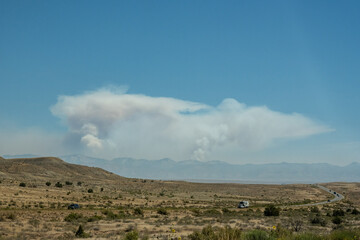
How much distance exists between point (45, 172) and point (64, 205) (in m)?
64.6

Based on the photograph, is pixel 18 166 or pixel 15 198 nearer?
pixel 15 198

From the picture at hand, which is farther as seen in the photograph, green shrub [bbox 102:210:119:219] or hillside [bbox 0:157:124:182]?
hillside [bbox 0:157:124:182]

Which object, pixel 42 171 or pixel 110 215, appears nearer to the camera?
pixel 110 215

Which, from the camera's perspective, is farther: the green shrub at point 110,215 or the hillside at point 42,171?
the hillside at point 42,171

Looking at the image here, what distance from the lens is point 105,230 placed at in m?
26.0

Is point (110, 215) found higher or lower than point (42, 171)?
lower

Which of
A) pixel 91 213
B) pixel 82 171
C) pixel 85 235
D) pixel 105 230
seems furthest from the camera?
pixel 82 171

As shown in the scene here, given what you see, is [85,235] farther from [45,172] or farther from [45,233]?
[45,172]

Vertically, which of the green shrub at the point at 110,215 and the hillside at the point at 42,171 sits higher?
the hillside at the point at 42,171

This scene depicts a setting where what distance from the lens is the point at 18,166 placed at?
105625mm

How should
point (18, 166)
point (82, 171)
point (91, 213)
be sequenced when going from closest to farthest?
point (91, 213) → point (18, 166) → point (82, 171)

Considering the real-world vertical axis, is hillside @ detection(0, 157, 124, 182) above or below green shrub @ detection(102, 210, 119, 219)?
above

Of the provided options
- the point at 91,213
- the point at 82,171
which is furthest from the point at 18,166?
the point at 91,213

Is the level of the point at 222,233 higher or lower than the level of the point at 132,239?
higher
